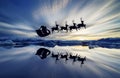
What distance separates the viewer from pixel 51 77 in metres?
5.88

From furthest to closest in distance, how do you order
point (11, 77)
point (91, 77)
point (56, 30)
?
point (56, 30), point (91, 77), point (11, 77)

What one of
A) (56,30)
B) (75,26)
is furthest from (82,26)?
(56,30)

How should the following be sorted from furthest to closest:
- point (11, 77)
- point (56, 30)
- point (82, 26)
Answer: point (56, 30) < point (82, 26) < point (11, 77)

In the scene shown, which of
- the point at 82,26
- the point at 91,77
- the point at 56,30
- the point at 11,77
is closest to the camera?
the point at 11,77

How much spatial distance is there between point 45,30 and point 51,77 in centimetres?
3030

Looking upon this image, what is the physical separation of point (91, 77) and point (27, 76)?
2.44 meters

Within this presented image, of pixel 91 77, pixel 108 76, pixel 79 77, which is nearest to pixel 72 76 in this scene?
pixel 79 77

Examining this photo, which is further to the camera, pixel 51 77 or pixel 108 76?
pixel 108 76

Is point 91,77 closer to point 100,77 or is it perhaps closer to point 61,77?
point 100,77

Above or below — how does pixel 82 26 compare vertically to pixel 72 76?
above

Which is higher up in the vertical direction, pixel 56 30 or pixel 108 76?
pixel 56 30

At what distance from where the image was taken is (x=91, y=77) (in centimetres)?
609

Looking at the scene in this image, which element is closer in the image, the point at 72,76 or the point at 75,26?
the point at 72,76

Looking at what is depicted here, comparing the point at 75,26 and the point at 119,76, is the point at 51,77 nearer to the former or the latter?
the point at 119,76
